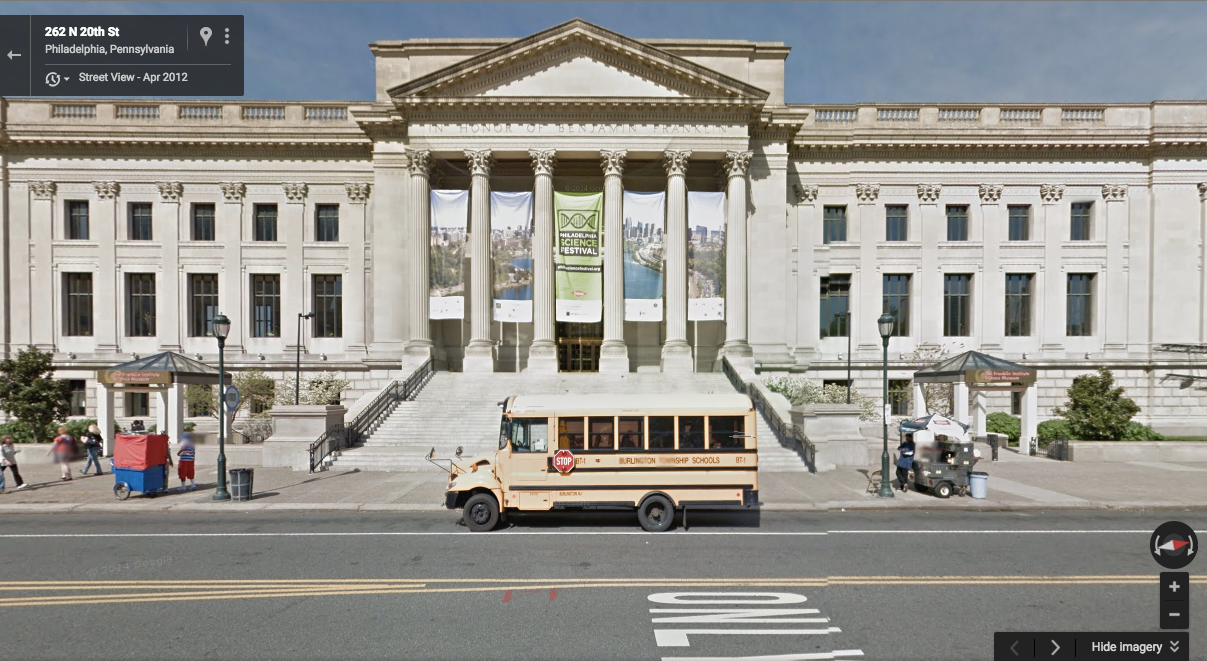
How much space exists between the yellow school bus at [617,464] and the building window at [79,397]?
34941 mm

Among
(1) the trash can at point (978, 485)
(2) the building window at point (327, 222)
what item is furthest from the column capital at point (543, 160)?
(1) the trash can at point (978, 485)

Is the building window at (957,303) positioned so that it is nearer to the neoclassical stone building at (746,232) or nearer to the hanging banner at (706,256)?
the neoclassical stone building at (746,232)

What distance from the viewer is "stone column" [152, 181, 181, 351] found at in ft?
117

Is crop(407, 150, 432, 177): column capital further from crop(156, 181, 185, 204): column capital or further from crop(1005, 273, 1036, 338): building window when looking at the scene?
crop(1005, 273, 1036, 338): building window

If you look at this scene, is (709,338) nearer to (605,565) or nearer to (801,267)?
(801,267)

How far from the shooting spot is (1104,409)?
960 inches

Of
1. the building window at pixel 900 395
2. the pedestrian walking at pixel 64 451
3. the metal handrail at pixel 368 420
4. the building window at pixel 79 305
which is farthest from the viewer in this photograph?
the building window at pixel 79 305

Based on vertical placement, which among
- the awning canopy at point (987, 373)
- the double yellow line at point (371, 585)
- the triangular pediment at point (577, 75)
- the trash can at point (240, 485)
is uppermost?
the triangular pediment at point (577, 75)

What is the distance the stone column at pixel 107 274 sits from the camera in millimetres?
35469

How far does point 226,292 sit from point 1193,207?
190 feet

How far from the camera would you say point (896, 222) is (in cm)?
3681

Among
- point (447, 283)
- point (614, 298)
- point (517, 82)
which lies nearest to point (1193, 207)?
point (614, 298)

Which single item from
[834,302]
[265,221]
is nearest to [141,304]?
[265,221]

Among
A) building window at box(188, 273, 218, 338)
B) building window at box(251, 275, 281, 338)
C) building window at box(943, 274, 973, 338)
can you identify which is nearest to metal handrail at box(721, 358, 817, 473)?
building window at box(943, 274, 973, 338)
